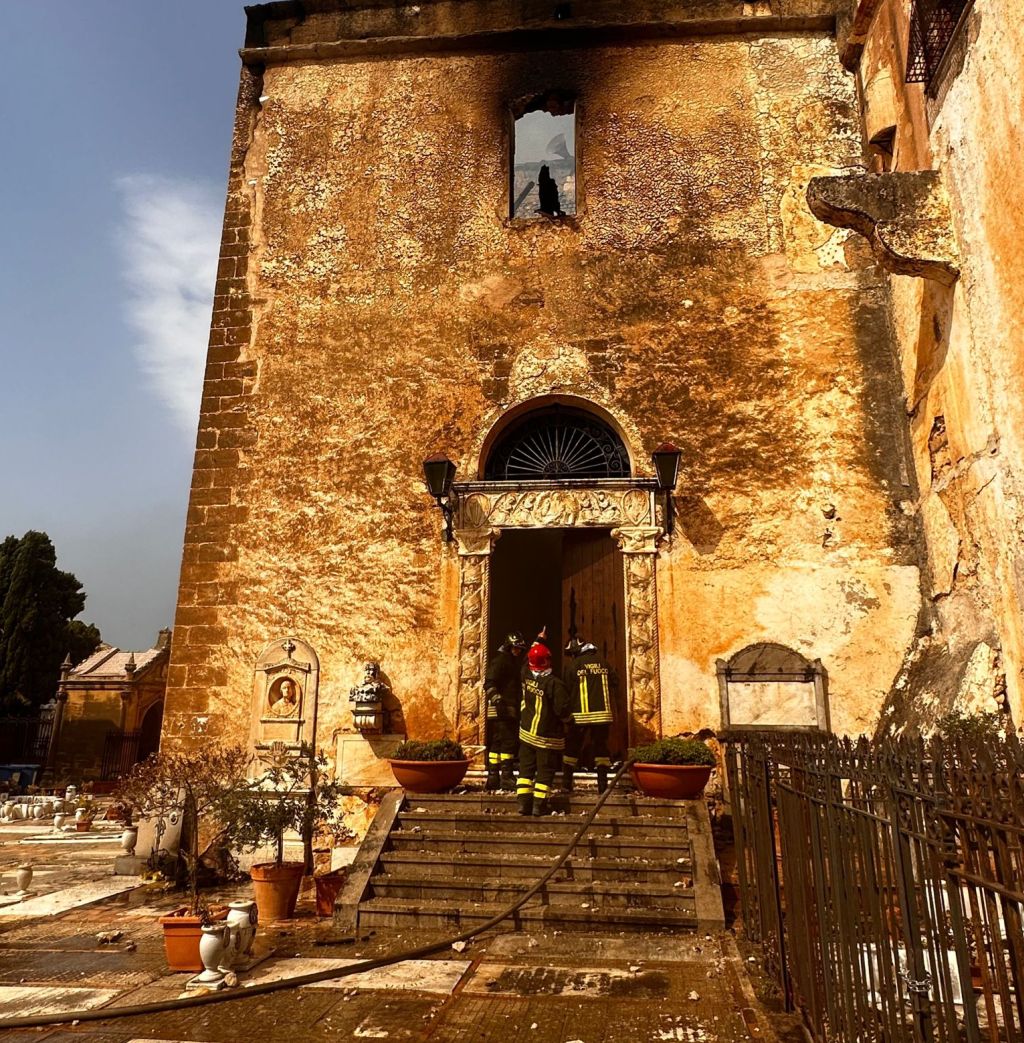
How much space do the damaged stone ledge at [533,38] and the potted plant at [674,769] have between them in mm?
9966

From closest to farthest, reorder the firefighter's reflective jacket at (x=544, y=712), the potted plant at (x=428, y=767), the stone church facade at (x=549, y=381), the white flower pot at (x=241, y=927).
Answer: the white flower pot at (x=241, y=927) → the firefighter's reflective jacket at (x=544, y=712) → the potted plant at (x=428, y=767) → the stone church facade at (x=549, y=381)

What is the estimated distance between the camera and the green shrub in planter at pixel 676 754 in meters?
7.59

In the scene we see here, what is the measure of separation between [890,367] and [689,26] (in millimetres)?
5804

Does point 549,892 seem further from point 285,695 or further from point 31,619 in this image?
point 31,619

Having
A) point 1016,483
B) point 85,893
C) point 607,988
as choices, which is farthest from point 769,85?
point 85,893

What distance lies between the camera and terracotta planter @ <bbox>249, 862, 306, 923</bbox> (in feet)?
21.4

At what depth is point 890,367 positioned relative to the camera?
32.8ft

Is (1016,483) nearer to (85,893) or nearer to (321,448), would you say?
(321,448)

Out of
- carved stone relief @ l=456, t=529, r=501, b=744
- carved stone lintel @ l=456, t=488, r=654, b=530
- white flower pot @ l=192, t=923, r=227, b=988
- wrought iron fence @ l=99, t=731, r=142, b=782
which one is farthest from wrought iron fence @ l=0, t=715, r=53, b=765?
white flower pot @ l=192, t=923, r=227, b=988

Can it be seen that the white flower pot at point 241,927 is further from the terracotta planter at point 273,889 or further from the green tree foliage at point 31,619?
the green tree foliage at point 31,619

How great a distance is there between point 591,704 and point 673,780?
1071mm

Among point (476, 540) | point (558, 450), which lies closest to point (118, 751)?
point (476, 540)

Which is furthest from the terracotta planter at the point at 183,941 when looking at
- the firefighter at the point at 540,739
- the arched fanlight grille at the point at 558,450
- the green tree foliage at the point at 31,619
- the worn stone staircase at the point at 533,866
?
the green tree foliage at the point at 31,619

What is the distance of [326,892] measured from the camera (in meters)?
6.73
